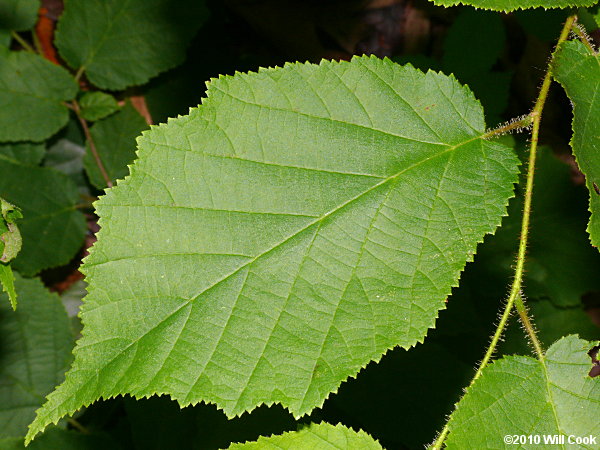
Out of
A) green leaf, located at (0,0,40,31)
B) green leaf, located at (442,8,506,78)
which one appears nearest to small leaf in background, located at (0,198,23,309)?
green leaf, located at (0,0,40,31)

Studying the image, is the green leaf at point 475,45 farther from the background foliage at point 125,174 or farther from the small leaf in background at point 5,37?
the small leaf in background at point 5,37

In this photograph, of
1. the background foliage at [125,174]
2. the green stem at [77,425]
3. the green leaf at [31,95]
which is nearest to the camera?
the background foliage at [125,174]

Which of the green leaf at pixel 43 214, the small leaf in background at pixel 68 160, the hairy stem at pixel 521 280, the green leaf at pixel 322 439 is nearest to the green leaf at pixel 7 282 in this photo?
the green leaf at pixel 322 439

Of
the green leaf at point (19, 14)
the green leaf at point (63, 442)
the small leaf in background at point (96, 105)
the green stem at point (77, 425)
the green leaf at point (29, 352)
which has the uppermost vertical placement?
the green leaf at point (19, 14)

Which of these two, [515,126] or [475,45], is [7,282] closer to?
[515,126]

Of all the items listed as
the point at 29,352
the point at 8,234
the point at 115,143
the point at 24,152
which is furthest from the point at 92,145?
the point at 8,234

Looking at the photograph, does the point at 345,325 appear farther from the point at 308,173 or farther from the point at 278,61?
the point at 278,61
